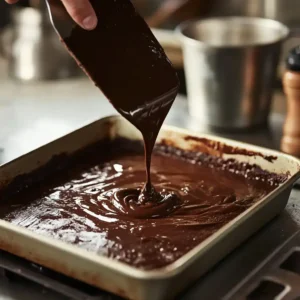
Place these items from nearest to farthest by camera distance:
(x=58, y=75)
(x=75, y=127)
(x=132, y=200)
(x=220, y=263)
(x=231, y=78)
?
(x=220, y=263) → (x=132, y=200) → (x=231, y=78) → (x=75, y=127) → (x=58, y=75)

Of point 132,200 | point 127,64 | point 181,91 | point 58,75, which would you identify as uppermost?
point 127,64

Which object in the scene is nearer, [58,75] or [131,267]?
[131,267]

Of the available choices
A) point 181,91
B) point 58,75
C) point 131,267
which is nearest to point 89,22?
point 131,267

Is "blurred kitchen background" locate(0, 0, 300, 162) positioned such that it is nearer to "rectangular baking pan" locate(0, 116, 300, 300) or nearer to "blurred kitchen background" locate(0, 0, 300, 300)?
"blurred kitchen background" locate(0, 0, 300, 300)

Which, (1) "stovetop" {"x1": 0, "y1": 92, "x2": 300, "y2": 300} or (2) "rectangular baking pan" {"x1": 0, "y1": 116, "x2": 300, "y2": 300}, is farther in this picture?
(1) "stovetop" {"x1": 0, "y1": 92, "x2": 300, "y2": 300}

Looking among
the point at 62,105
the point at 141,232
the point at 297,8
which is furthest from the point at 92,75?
the point at 297,8

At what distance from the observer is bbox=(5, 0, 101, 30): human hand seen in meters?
1.13

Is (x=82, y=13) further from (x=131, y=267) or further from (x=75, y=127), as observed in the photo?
(x=75, y=127)

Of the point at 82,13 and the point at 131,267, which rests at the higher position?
the point at 82,13

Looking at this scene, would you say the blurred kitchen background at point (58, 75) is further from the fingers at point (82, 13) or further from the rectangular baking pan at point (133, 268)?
the fingers at point (82, 13)

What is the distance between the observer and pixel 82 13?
3.70 ft

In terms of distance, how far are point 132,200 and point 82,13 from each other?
13.8 inches

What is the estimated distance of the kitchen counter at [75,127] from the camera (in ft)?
3.42

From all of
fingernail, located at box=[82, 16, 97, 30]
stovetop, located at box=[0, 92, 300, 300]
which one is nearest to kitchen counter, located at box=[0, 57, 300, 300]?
stovetop, located at box=[0, 92, 300, 300]
